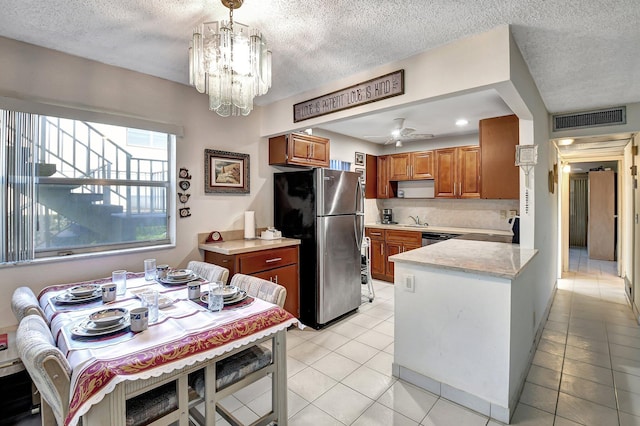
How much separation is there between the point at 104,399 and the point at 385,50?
2492 mm

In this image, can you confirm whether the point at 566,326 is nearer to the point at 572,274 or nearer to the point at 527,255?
the point at 527,255

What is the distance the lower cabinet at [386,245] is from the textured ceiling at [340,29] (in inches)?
106

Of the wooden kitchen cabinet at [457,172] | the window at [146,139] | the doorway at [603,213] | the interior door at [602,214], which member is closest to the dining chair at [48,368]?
the window at [146,139]

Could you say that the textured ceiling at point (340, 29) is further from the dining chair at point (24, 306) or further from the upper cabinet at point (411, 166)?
the upper cabinet at point (411, 166)

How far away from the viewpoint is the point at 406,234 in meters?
4.80

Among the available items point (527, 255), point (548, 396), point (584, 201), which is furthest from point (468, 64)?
point (584, 201)

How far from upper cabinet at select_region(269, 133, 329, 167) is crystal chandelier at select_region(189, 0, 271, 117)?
5.67 ft

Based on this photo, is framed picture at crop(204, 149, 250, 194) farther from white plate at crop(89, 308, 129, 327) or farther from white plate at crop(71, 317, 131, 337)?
white plate at crop(71, 317, 131, 337)

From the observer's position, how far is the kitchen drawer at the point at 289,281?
310 cm

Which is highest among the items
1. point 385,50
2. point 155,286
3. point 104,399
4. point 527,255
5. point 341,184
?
point 385,50

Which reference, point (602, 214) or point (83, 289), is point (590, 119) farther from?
point (83, 289)

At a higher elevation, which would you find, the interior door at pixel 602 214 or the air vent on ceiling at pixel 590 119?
the air vent on ceiling at pixel 590 119

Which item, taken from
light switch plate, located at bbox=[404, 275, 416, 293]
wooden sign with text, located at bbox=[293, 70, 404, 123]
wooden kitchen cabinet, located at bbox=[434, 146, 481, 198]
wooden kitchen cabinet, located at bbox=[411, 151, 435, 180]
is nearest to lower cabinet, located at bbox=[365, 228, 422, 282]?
wooden kitchen cabinet, located at bbox=[434, 146, 481, 198]

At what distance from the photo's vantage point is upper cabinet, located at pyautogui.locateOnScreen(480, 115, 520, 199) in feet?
10.1
